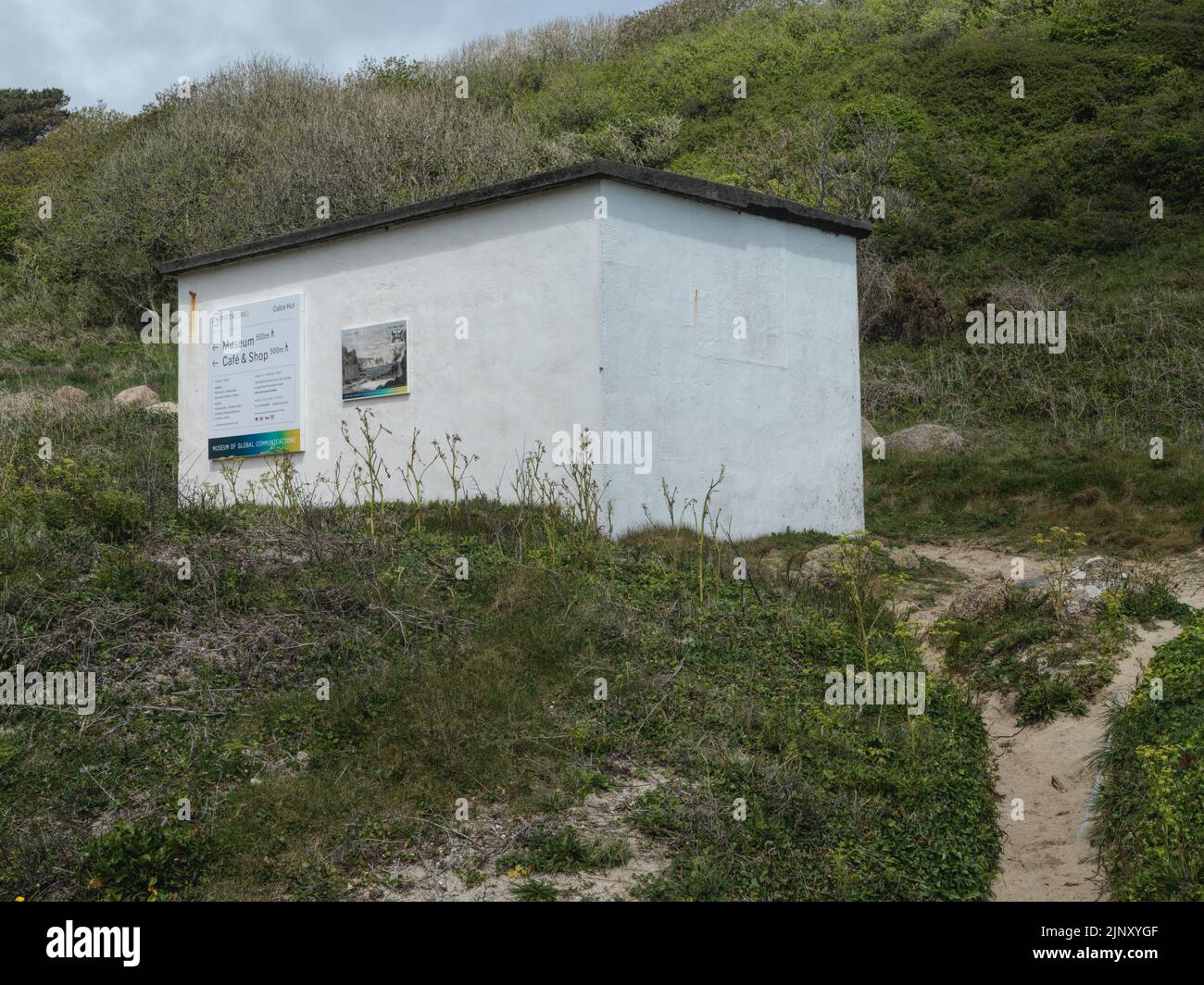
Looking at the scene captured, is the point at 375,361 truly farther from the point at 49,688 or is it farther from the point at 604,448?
the point at 49,688

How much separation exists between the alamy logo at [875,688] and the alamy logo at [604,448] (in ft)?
11.7

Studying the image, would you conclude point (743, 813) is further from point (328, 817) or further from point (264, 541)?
point (264, 541)

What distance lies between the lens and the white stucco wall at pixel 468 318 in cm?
1130

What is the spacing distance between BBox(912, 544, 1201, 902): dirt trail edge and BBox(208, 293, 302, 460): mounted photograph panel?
800 cm

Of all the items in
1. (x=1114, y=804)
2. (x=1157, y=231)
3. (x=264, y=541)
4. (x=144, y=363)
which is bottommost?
(x=1114, y=804)

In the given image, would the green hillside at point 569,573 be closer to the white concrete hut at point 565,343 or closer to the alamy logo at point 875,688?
the alamy logo at point 875,688

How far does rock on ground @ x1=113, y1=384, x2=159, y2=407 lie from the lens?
1917cm

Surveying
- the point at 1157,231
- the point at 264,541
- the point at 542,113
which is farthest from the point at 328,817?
the point at 542,113

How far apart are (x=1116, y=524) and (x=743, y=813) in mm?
8570

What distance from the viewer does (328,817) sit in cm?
607

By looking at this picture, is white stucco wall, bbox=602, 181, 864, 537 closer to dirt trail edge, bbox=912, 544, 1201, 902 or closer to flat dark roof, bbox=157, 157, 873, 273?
flat dark roof, bbox=157, 157, 873, 273

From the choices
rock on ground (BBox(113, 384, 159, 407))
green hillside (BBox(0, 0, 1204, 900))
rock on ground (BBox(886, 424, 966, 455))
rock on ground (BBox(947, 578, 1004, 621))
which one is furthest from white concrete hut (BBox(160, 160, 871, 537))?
rock on ground (BBox(113, 384, 159, 407))

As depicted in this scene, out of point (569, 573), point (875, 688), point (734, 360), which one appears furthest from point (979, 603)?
point (569, 573)

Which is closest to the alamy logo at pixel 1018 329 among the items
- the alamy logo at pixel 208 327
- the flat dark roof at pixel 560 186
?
the flat dark roof at pixel 560 186
